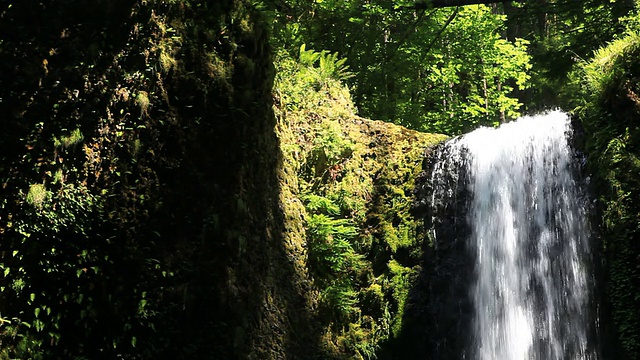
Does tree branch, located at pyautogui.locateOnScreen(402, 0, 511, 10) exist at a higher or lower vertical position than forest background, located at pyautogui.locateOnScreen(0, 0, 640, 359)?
higher

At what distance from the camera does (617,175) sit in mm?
7332

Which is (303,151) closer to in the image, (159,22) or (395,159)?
(395,159)

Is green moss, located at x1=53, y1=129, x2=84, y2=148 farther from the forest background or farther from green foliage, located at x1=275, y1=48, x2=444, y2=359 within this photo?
green foliage, located at x1=275, y1=48, x2=444, y2=359

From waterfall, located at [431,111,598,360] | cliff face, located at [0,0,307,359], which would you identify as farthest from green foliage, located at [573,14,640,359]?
cliff face, located at [0,0,307,359]

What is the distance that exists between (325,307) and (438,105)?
10.2 meters

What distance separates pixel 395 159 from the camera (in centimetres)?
953

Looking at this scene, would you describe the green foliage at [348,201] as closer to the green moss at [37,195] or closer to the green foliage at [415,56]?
the green foliage at [415,56]

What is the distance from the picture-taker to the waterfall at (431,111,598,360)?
745cm

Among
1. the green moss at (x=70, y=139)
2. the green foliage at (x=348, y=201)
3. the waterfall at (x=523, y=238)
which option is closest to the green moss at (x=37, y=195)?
the green moss at (x=70, y=139)

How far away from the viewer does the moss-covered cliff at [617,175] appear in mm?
6789

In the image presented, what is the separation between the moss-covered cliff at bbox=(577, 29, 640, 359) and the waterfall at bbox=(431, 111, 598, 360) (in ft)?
1.02

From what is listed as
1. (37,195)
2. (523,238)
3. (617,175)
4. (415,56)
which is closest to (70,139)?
(37,195)

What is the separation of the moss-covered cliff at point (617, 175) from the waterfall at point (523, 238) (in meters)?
A: 0.31

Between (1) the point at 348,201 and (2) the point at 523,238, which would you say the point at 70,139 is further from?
(2) the point at 523,238
